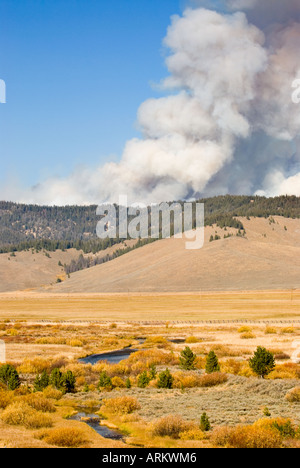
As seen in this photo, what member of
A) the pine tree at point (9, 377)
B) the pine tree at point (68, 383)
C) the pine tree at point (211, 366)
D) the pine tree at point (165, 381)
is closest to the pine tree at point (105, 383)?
the pine tree at point (68, 383)

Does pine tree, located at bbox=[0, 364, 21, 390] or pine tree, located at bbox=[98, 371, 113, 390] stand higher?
pine tree, located at bbox=[0, 364, 21, 390]

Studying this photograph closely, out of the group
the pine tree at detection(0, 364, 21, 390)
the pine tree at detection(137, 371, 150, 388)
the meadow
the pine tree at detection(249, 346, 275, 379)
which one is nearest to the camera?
the meadow

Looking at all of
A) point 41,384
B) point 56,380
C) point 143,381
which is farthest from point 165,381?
point 41,384

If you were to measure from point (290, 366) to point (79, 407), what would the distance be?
15156 millimetres

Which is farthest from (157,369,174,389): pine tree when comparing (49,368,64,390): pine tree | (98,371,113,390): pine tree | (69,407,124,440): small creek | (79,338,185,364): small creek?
(79,338,185,364): small creek

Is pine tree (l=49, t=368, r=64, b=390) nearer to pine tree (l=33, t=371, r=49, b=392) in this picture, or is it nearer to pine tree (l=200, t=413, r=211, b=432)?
pine tree (l=33, t=371, r=49, b=392)

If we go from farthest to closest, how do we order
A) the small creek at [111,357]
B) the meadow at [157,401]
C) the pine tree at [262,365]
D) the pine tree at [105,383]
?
the small creek at [111,357] < the pine tree at [262,365] < the pine tree at [105,383] < the meadow at [157,401]

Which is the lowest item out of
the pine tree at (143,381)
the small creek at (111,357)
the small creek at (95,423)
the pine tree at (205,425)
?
the small creek at (111,357)

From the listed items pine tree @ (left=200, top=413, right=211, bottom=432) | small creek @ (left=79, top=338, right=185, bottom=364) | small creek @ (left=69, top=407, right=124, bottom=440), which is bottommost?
small creek @ (left=79, top=338, right=185, bottom=364)

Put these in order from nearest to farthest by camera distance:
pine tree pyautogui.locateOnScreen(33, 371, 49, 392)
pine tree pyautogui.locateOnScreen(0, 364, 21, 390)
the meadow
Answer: the meadow < pine tree pyautogui.locateOnScreen(0, 364, 21, 390) < pine tree pyautogui.locateOnScreen(33, 371, 49, 392)

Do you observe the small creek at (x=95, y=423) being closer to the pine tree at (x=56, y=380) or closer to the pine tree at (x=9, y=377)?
the pine tree at (x=56, y=380)
